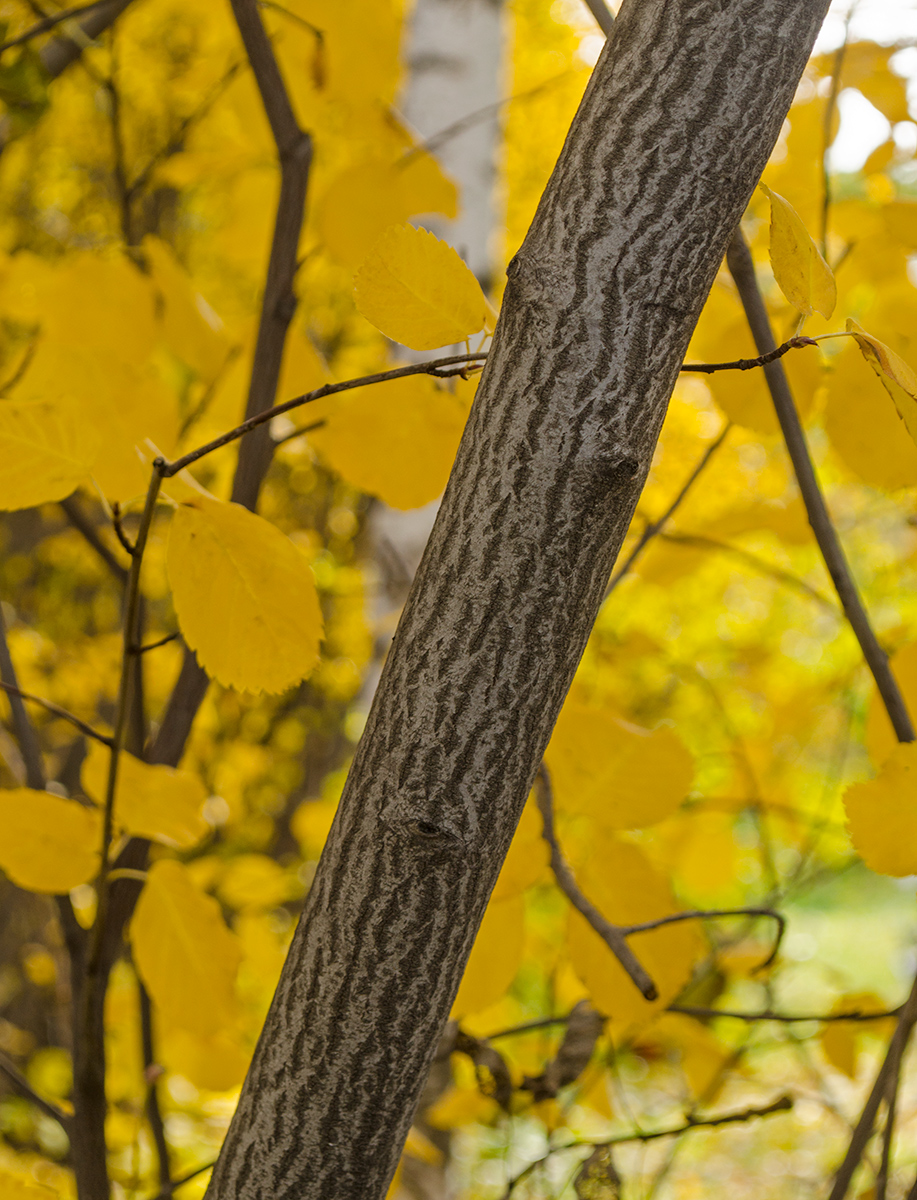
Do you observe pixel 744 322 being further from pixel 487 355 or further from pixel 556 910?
pixel 556 910

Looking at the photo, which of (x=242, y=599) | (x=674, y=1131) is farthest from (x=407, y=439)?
(x=674, y=1131)

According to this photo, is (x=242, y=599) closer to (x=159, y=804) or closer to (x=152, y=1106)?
(x=159, y=804)

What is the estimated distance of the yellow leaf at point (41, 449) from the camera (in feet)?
1.04

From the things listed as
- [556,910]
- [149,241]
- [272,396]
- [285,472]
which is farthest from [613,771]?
[285,472]

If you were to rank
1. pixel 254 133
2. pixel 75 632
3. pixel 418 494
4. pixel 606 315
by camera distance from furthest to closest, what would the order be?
pixel 75 632
pixel 254 133
pixel 418 494
pixel 606 315

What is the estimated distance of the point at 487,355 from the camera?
10.6 inches

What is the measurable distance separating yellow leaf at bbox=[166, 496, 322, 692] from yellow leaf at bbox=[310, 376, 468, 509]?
99 millimetres

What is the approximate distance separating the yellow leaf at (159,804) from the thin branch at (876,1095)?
33cm

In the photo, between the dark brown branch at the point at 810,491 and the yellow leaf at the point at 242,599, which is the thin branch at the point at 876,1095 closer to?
the dark brown branch at the point at 810,491

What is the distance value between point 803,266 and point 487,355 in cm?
10

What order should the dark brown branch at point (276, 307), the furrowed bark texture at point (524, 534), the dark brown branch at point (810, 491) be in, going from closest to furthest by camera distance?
the furrowed bark texture at point (524, 534) < the dark brown branch at point (810, 491) < the dark brown branch at point (276, 307)

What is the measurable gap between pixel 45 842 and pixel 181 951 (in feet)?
0.28

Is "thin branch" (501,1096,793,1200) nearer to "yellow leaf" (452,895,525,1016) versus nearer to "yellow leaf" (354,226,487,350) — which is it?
"yellow leaf" (452,895,525,1016)

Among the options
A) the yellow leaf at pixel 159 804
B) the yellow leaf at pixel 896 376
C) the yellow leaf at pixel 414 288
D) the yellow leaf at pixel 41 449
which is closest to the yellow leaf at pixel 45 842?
the yellow leaf at pixel 159 804
